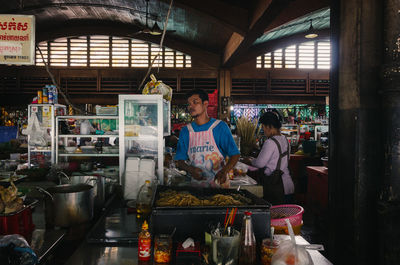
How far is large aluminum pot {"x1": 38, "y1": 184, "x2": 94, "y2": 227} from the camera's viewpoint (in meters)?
1.88

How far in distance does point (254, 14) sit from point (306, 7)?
0.97 metres

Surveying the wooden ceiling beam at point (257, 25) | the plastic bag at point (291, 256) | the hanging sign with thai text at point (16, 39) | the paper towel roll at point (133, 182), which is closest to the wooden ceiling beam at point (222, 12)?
the wooden ceiling beam at point (257, 25)

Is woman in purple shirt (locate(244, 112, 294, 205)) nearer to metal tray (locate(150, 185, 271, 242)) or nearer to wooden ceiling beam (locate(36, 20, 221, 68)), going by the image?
metal tray (locate(150, 185, 271, 242))

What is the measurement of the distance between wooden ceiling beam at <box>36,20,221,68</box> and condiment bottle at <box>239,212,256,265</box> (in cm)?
746

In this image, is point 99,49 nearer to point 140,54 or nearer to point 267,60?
point 140,54

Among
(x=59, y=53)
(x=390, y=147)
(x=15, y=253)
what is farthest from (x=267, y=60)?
(x=15, y=253)

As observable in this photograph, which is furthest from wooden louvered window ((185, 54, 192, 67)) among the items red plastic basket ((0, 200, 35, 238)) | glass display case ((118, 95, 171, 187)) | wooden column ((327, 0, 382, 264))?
red plastic basket ((0, 200, 35, 238))

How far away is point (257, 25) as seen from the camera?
4586 mm

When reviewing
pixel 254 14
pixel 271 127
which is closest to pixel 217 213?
pixel 271 127

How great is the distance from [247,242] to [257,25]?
155 inches

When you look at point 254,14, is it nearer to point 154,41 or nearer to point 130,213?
point 130,213

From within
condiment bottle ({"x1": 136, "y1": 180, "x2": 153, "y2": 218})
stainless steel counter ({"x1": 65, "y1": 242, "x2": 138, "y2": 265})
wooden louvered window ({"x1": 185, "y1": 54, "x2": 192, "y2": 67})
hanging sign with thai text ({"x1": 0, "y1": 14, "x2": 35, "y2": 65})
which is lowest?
stainless steel counter ({"x1": 65, "y1": 242, "x2": 138, "y2": 265})

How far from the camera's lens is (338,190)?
2283 mm

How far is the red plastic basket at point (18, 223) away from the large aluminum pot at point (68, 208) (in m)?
0.14
